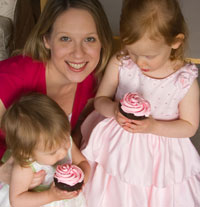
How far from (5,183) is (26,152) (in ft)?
1.12

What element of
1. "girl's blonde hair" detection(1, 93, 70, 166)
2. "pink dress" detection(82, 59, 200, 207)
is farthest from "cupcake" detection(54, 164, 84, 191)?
"pink dress" detection(82, 59, 200, 207)

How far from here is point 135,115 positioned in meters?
1.06

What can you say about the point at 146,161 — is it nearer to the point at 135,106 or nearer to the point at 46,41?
the point at 135,106

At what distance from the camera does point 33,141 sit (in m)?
1.02

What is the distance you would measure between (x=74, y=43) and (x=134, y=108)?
1.56 feet

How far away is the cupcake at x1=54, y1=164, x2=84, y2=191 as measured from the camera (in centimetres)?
106

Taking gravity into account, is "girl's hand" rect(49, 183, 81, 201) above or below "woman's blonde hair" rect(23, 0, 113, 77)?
below

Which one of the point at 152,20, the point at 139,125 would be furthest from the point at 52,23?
the point at 139,125

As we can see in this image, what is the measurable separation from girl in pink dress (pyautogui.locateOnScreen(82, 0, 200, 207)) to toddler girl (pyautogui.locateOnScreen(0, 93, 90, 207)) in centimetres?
24

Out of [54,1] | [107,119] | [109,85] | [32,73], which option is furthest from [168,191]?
[54,1]

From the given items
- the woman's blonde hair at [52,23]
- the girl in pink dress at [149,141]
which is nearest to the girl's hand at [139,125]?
the girl in pink dress at [149,141]

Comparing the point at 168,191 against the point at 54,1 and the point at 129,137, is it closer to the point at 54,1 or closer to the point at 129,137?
the point at 129,137

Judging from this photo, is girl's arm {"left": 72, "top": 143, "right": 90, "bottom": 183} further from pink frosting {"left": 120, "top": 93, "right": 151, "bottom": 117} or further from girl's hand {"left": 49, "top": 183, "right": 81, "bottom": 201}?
pink frosting {"left": 120, "top": 93, "right": 151, "bottom": 117}

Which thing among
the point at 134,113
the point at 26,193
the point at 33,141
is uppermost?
the point at 134,113
